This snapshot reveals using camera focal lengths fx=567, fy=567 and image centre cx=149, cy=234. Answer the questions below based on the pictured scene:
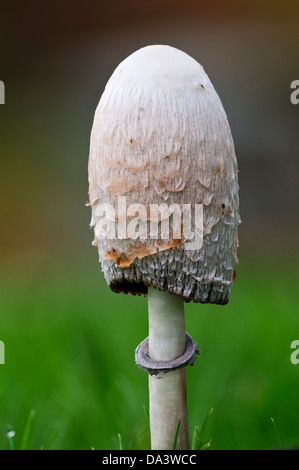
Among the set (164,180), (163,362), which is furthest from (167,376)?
(164,180)

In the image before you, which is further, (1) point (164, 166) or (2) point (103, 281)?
(2) point (103, 281)

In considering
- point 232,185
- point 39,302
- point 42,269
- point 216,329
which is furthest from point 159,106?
point 42,269

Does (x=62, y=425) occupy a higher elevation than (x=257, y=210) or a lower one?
lower

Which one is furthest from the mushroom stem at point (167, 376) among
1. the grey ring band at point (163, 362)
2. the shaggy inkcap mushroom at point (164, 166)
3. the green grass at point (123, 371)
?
the green grass at point (123, 371)

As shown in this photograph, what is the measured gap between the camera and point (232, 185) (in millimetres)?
1542

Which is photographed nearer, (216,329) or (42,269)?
(216,329)

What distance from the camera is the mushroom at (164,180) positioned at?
1.45 meters

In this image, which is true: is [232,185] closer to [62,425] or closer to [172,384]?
[172,384]

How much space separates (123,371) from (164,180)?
1.34 meters

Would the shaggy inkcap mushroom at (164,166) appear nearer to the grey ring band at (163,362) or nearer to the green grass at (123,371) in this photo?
the grey ring band at (163,362)

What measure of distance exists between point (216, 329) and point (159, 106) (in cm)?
170

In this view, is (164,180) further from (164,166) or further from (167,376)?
(167,376)

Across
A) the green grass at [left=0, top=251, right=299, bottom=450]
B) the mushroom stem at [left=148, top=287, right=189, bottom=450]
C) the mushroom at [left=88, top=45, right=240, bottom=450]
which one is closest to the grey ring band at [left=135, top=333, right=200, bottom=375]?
the mushroom stem at [left=148, top=287, right=189, bottom=450]

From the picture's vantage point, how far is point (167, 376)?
1695mm
